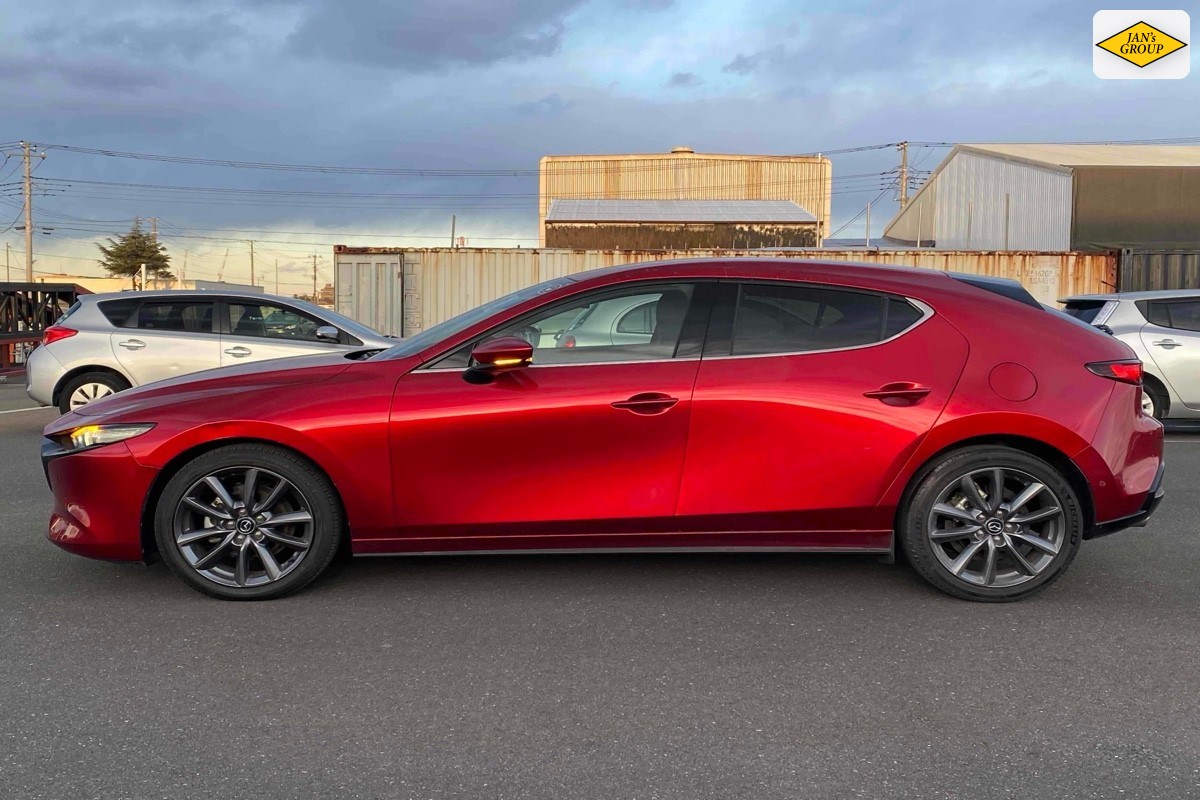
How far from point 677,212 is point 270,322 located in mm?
25537

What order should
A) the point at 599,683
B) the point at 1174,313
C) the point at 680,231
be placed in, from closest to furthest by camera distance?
1. the point at 599,683
2. the point at 1174,313
3. the point at 680,231

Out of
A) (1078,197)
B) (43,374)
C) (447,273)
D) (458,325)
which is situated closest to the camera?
(458,325)

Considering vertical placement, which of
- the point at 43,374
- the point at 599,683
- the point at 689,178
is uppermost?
the point at 689,178

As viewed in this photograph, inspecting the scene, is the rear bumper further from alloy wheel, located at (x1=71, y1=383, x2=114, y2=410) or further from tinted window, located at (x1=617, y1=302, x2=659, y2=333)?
tinted window, located at (x1=617, y1=302, x2=659, y2=333)

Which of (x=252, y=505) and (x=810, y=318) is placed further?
(x=810, y=318)

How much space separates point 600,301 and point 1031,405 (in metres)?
1.91

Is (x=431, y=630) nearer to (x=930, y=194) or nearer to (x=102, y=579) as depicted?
(x=102, y=579)

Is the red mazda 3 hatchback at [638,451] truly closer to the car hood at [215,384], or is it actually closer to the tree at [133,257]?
the car hood at [215,384]

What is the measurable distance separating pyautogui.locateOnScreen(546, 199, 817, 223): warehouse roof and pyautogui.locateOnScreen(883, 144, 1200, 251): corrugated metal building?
616 cm

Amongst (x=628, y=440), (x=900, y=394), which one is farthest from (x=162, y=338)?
(x=900, y=394)

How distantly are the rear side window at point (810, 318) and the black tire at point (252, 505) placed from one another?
1.89 metres

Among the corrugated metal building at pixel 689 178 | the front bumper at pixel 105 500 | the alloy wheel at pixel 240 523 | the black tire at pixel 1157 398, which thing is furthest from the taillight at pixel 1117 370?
the corrugated metal building at pixel 689 178

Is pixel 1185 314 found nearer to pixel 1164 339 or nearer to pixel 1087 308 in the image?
pixel 1164 339

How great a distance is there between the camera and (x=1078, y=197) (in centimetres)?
2830
